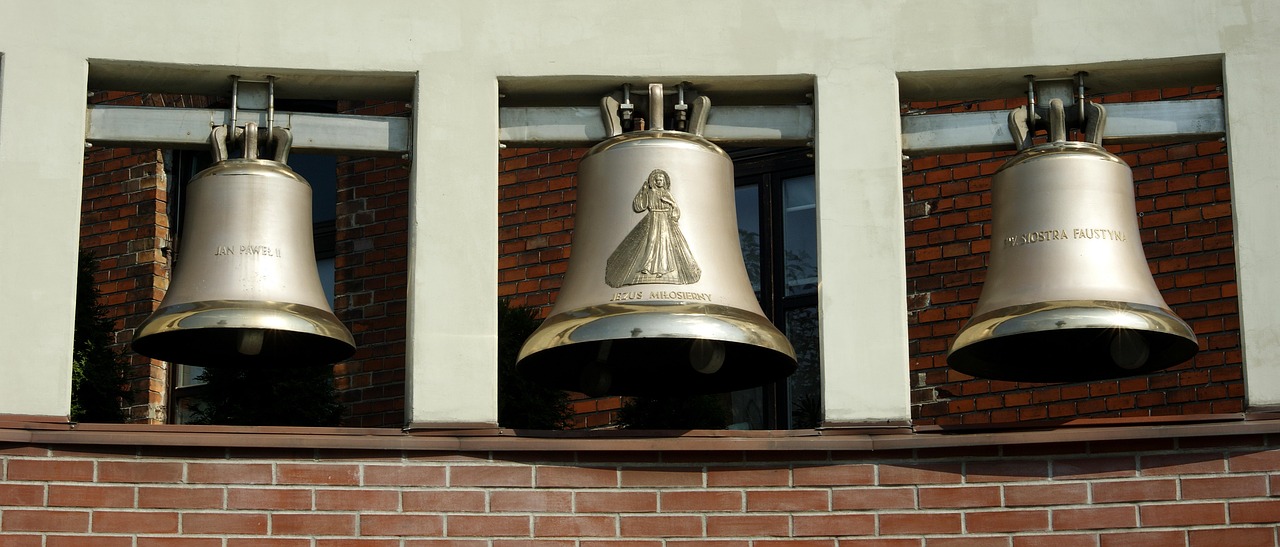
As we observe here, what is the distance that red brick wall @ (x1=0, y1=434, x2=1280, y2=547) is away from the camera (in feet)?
25.2

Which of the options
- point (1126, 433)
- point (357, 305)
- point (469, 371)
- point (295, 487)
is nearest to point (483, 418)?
point (469, 371)

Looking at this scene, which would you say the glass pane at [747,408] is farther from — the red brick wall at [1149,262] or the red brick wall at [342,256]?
the red brick wall at [342,256]

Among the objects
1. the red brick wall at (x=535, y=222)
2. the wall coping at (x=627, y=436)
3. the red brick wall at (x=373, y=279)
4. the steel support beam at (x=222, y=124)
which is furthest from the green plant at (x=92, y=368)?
the wall coping at (x=627, y=436)

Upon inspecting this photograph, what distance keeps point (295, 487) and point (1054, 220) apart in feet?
8.50

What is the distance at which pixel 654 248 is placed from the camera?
24.8 ft

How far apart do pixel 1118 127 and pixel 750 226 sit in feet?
10.0

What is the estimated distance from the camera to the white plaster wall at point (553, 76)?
7.87 metres

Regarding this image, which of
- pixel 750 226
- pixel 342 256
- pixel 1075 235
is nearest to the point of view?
pixel 1075 235

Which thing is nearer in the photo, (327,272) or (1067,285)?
(1067,285)

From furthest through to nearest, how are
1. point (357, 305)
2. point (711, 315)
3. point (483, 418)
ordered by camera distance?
point (357, 305) < point (483, 418) < point (711, 315)

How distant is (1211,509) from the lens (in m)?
7.68

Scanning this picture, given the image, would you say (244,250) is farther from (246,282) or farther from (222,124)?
(222,124)

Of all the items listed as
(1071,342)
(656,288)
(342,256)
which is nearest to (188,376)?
(342,256)

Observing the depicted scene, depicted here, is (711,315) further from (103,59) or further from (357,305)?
(357,305)
